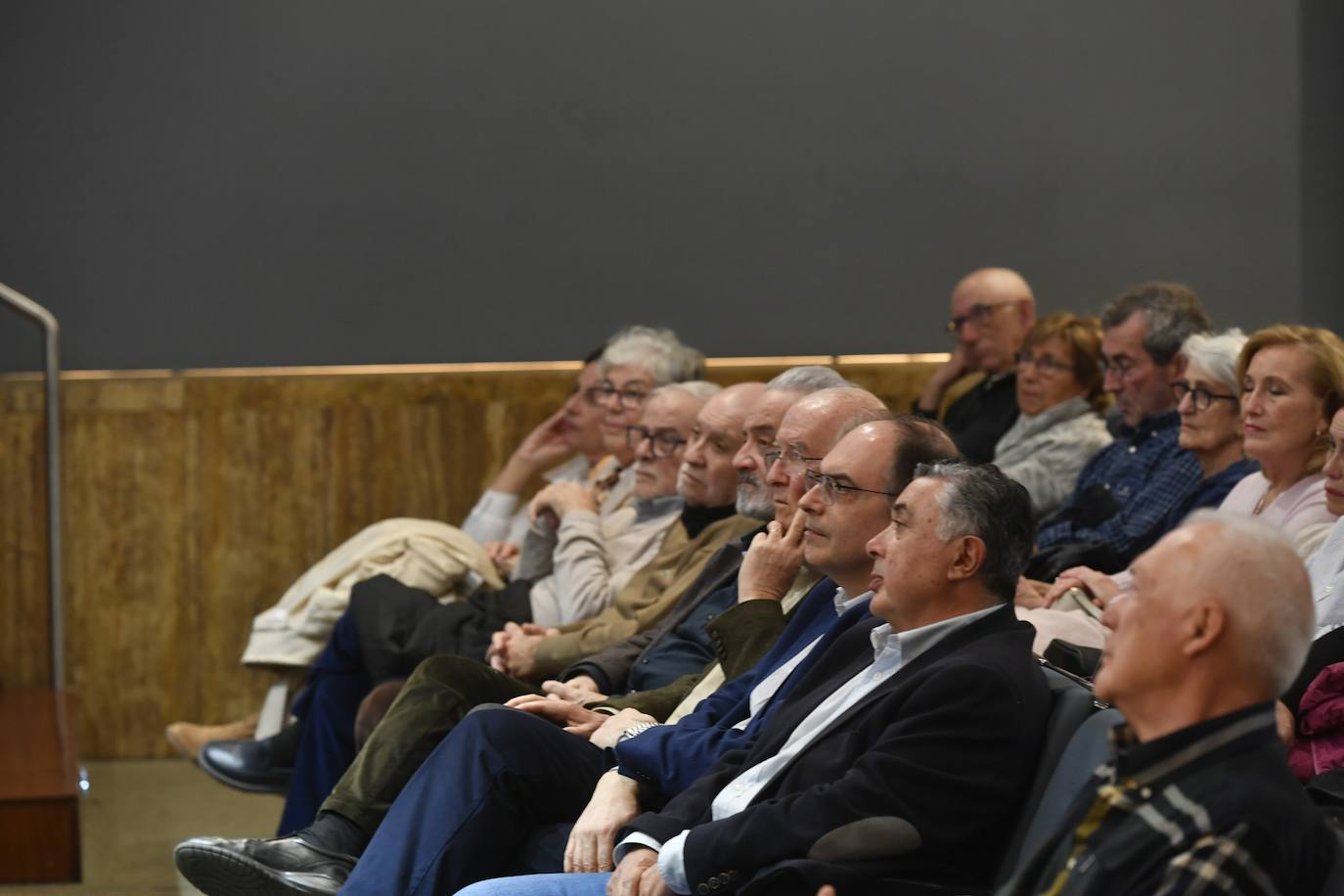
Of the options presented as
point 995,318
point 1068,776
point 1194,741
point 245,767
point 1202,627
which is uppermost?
point 995,318

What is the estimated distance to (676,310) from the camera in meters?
6.01

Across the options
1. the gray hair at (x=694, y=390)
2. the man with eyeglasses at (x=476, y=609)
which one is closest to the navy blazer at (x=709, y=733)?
the man with eyeglasses at (x=476, y=609)

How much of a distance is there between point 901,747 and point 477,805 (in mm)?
956

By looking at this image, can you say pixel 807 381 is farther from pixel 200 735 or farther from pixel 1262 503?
pixel 200 735

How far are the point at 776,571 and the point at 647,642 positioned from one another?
25.6 inches

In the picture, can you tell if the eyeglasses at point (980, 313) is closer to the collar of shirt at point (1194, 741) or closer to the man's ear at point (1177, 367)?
the man's ear at point (1177, 367)

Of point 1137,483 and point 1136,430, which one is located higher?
point 1136,430

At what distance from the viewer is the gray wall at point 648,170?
584 centimetres

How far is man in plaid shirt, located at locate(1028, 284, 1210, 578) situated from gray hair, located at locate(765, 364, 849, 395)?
2.44ft

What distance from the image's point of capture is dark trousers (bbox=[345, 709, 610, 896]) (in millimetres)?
2969

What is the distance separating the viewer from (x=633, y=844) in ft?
8.50

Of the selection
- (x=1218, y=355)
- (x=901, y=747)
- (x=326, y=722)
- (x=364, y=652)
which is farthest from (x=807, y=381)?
(x=901, y=747)

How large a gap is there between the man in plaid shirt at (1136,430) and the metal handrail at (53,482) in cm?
286

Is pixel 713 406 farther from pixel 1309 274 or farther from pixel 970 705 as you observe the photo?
pixel 1309 274
